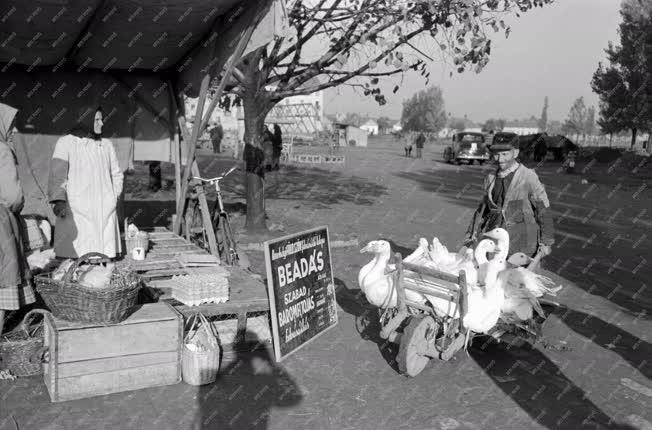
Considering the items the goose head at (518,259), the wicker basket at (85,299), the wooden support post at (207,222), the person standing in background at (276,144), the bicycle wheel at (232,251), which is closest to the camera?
the wicker basket at (85,299)

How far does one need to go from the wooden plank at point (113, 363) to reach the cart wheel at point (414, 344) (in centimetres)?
184

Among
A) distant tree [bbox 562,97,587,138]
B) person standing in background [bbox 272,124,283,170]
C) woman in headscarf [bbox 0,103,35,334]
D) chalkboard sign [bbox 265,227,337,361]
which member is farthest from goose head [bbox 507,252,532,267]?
distant tree [bbox 562,97,587,138]

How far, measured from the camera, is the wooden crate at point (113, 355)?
4.58m

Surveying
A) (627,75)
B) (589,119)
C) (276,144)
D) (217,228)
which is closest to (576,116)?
(589,119)

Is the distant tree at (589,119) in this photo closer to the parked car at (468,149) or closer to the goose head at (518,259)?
the parked car at (468,149)

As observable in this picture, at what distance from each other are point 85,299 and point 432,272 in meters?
2.77

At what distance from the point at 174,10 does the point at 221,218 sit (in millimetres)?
2841

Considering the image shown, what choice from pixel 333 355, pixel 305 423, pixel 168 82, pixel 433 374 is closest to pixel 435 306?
pixel 433 374

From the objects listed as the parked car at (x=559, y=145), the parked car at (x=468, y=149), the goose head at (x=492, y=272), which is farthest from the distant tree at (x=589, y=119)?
the goose head at (x=492, y=272)

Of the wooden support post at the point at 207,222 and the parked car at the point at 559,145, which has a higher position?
the wooden support post at the point at 207,222

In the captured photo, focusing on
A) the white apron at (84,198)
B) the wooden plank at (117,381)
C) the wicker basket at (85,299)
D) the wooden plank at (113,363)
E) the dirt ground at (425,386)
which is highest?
the white apron at (84,198)

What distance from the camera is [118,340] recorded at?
15.6 feet

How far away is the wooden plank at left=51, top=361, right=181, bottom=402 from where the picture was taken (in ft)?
15.2

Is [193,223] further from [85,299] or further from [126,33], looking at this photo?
[85,299]
